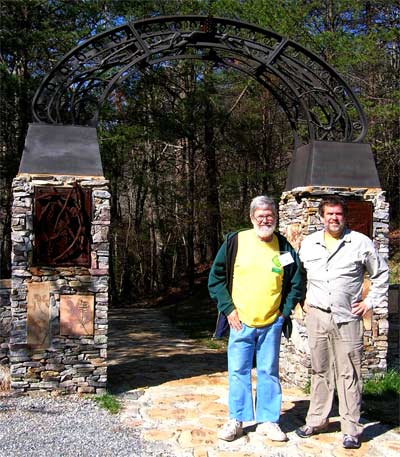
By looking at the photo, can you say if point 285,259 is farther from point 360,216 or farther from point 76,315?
point 76,315

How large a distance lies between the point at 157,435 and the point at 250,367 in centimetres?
91

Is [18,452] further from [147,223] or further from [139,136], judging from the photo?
[147,223]

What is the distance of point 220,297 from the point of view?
3791 mm

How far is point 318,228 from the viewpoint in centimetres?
533

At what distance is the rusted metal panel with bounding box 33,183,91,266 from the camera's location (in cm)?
483

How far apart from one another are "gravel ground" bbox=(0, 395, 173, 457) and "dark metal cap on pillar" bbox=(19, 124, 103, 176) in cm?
206

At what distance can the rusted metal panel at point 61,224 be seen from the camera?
4832mm

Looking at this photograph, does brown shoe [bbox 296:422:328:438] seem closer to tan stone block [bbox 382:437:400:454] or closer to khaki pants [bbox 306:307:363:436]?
khaki pants [bbox 306:307:363:436]

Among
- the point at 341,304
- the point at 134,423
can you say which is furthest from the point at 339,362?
the point at 134,423

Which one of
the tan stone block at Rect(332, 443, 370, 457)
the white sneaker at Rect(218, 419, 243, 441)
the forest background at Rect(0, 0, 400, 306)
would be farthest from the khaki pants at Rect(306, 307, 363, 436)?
the forest background at Rect(0, 0, 400, 306)

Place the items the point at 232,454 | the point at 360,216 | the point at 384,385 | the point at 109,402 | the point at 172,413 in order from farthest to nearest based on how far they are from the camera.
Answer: the point at 360,216 → the point at 384,385 → the point at 109,402 → the point at 172,413 → the point at 232,454

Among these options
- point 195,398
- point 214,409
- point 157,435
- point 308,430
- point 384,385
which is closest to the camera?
point 308,430

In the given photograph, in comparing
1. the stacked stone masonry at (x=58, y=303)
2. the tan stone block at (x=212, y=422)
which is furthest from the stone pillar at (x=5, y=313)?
the tan stone block at (x=212, y=422)

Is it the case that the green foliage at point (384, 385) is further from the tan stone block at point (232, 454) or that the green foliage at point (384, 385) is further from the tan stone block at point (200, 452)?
the tan stone block at point (200, 452)
